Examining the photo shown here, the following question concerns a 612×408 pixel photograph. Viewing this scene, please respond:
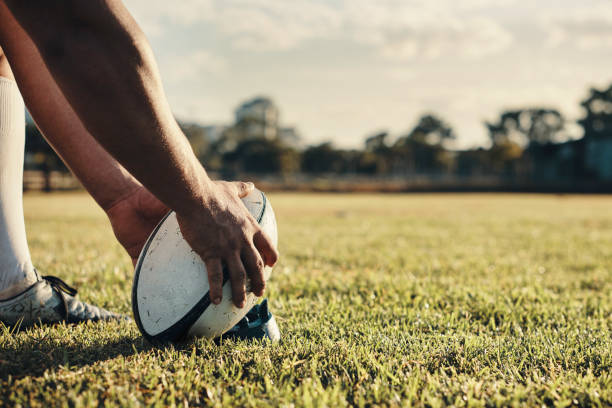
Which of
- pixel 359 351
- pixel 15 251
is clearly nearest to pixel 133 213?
pixel 15 251

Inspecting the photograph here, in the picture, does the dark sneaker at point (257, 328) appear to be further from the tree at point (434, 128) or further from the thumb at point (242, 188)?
the tree at point (434, 128)

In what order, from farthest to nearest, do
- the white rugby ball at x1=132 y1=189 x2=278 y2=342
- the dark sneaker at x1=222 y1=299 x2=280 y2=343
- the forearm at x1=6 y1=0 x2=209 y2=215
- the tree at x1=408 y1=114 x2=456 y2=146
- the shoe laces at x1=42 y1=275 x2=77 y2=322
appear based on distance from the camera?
the tree at x1=408 y1=114 x2=456 y2=146
the shoe laces at x1=42 y1=275 x2=77 y2=322
the dark sneaker at x1=222 y1=299 x2=280 y2=343
the white rugby ball at x1=132 y1=189 x2=278 y2=342
the forearm at x1=6 y1=0 x2=209 y2=215

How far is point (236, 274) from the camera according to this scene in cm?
157

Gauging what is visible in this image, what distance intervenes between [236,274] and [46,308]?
4.31ft

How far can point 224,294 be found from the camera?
6.06 feet

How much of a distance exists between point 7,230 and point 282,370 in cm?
149

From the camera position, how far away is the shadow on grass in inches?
67.3

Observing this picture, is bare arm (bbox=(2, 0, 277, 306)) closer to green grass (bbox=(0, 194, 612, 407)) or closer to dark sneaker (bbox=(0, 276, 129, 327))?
green grass (bbox=(0, 194, 612, 407))

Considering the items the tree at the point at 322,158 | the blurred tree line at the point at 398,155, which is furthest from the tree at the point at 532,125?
the tree at the point at 322,158

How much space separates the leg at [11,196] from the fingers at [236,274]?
51.5 inches

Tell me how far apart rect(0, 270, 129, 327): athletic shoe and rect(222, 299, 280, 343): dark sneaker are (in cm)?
70

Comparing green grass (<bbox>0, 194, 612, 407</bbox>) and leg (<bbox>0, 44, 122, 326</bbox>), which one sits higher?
leg (<bbox>0, 44, 122, 326</bbox>)

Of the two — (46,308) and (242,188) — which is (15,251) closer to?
(46,308)

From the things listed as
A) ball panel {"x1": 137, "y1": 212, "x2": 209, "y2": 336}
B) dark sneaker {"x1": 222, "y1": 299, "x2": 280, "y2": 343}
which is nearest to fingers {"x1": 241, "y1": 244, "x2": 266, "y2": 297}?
ball panel {"x1": 137, "y1": 212, "x2": 209, "y2": 336}
